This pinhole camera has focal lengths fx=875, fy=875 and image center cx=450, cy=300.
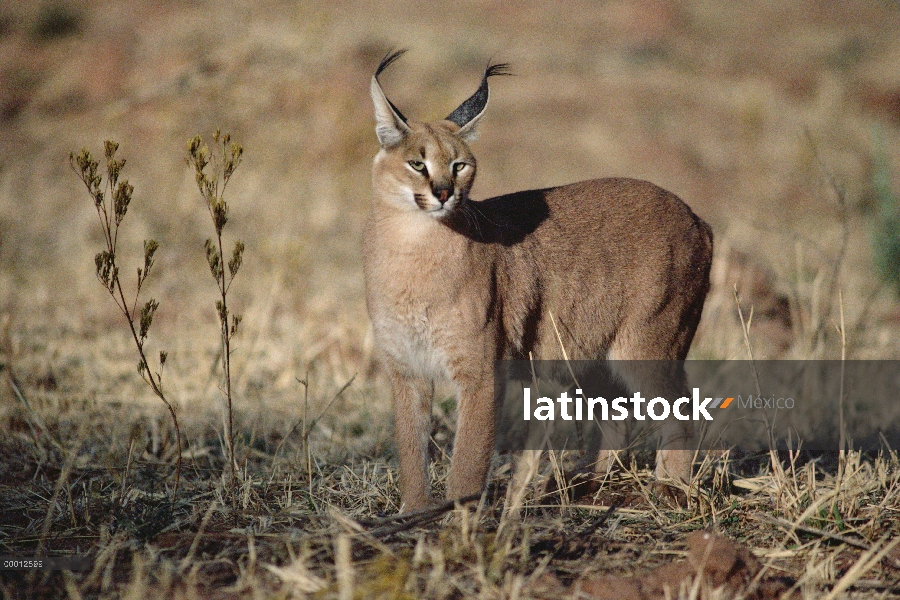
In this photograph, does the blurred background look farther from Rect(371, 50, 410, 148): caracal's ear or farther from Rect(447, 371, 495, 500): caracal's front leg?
Rect(371, 50, 410, 148): caracal's ear

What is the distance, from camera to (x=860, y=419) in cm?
519

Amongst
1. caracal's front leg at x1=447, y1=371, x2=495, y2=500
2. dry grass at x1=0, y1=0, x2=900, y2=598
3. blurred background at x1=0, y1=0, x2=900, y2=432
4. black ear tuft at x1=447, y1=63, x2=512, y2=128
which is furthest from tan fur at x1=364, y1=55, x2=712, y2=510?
blurred background at x1=0, y1=0, x2=900, y2=432

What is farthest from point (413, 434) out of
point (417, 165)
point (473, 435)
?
point (417, 165)

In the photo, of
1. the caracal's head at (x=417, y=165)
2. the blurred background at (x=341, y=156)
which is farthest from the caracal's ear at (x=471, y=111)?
the blurred background at (x=341, y=156)

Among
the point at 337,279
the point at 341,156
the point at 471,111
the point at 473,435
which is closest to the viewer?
the point at 473,435

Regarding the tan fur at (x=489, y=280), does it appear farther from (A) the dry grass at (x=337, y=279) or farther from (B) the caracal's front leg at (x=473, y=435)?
(A) the dry grass at (x=337, y=279)

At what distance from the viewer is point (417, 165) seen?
3.83 m

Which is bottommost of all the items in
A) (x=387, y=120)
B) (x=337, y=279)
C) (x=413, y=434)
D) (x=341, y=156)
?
(x=413, y=434)

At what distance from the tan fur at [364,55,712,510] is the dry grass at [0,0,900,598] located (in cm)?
30

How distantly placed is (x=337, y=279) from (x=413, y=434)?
400 centimetres

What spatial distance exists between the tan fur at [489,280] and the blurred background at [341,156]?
61cm

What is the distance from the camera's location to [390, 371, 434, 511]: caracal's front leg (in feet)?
12.4

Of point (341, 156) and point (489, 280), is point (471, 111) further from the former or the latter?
point (341, 156)

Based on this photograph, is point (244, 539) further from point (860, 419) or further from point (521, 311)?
point (860, 419)
